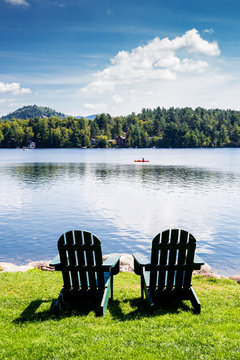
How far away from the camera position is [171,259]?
6.32m

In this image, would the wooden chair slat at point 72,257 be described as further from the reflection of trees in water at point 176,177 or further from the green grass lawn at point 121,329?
the reflection of trees in water at point 176,177

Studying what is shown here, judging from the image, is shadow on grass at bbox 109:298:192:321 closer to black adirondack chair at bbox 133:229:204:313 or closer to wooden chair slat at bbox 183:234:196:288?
black adirondack chair at bbox 133:229:204:313

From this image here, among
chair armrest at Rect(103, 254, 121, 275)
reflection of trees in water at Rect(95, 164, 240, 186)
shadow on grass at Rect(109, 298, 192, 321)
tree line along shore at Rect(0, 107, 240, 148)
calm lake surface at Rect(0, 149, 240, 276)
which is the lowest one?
calm lake surface at Rect(0, 149, 240, 276)

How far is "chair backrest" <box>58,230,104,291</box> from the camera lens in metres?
6.14

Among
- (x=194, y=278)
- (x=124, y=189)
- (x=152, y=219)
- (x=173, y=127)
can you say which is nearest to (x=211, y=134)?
(x=173, y=127)

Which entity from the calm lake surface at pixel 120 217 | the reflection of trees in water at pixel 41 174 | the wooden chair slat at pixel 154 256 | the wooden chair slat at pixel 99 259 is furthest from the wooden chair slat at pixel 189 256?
the reflection of trees in water at pixel 41 174

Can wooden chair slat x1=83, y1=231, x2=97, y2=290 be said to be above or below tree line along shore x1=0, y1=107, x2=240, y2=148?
below

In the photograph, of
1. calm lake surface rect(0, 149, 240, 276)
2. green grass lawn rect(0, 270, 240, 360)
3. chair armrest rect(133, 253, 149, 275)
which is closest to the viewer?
green grass lawn rect(0, 270, 240, 360)

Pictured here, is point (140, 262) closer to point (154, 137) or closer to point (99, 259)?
point (99, 259)

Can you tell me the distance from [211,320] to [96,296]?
2.31 m

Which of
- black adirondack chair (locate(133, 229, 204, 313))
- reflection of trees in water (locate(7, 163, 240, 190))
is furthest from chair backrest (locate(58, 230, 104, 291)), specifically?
reflection of trees in water (locate(7, 163, 240, 190))

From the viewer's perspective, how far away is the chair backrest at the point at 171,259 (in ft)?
20.4

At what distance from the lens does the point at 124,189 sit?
112 feet

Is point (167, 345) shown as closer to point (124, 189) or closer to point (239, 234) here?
point (239, 234)
